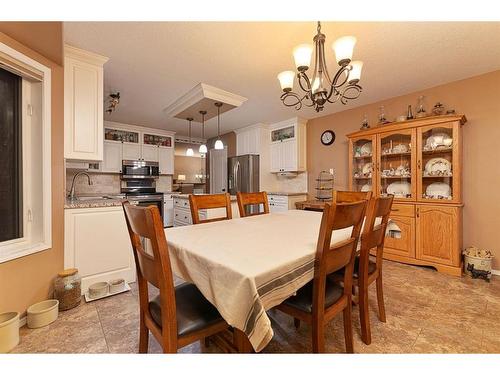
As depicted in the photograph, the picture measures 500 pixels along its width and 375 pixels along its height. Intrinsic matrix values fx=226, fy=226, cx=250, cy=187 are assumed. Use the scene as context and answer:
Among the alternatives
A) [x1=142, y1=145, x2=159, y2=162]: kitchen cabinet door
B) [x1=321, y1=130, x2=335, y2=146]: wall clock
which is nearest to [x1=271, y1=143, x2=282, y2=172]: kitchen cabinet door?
[x1=321, y1=130, x2=335, y2=146]: wall clock

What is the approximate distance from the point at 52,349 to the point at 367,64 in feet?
11.6

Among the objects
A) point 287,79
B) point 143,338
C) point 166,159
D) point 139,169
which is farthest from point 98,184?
point 287,79

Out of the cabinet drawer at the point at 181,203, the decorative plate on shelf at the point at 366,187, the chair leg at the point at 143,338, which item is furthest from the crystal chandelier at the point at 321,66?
the cabinet drawer at the point at 181,203

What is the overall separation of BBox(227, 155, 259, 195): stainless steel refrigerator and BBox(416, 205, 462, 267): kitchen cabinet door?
9.56 ft

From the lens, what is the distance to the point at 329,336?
155cm

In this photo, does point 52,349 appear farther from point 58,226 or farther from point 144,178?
point 144,178

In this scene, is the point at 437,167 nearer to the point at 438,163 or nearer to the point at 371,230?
the point at 438,163

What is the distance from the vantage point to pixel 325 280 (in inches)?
43.6

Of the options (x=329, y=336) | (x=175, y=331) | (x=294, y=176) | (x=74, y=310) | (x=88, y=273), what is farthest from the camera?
(x=294, y=176)

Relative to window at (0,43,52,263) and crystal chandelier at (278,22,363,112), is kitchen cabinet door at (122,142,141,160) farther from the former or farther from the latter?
crystal chandelier at (278,22,363,112)

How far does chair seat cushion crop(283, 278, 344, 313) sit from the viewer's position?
115 centimetres

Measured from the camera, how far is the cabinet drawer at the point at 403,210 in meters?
2.87

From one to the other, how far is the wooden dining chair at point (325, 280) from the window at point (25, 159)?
1998 mm
